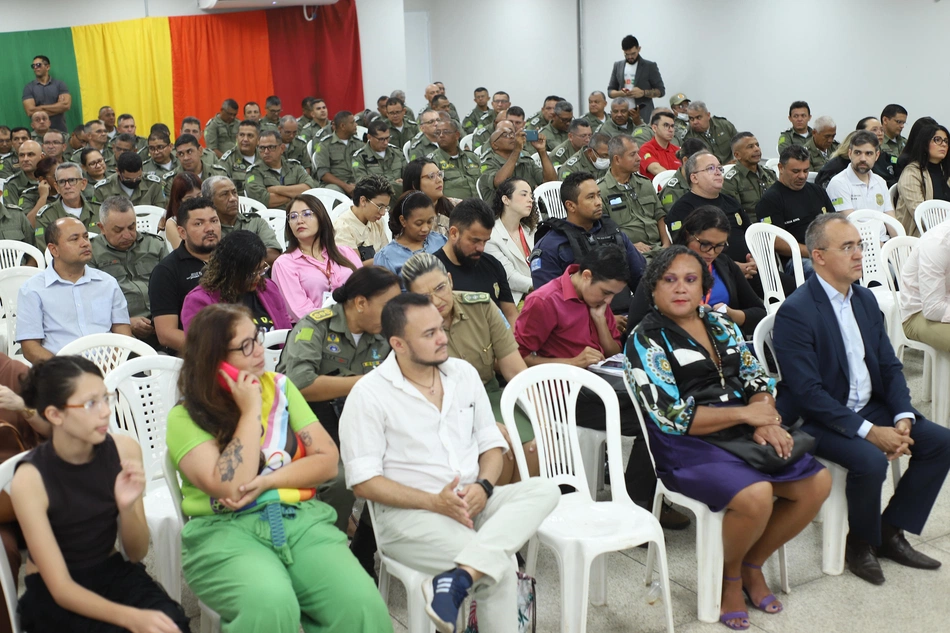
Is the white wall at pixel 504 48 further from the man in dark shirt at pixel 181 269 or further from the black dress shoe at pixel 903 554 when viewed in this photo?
the black dress shoe at pixel 903 554

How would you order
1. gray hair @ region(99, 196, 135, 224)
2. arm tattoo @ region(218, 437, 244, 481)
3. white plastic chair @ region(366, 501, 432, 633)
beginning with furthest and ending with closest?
Answer: gray hair @ region(99, 196, 135, 224)
white plastic chair @ region(366, 501, 432, 633)
arm tattoo @ region(218, 437, 244, 481)

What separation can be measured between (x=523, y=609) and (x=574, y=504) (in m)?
0.41

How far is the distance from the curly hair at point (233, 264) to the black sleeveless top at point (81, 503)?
1327mm

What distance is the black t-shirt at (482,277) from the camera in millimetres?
3719

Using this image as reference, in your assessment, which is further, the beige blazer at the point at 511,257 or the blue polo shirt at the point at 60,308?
the beige blazer at the point at 511,257

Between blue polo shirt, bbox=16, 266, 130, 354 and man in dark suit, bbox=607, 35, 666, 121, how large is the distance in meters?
8.26

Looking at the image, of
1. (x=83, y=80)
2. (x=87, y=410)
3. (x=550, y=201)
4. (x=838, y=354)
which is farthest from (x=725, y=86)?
(x=87, y=410)

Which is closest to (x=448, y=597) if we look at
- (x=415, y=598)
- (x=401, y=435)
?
(x=415, y=598)

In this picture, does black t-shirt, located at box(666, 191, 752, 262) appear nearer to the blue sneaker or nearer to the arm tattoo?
the blue sneaker

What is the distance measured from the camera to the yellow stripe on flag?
10352 mm

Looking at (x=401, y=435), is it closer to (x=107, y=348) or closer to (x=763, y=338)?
(x=107, y=348)

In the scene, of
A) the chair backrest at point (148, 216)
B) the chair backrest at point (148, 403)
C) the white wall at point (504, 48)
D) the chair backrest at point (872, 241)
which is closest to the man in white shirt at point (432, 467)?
the chair backrest at point (148, 403)

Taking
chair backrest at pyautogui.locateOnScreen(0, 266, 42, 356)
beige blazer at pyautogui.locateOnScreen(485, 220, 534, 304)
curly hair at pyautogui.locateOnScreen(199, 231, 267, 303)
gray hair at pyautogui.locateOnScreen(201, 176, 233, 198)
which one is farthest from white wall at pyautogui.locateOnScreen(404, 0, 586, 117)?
curly hair at pyautogui.locateOnScreen(199, 231, 267, 303)

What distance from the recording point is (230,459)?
2.19m
